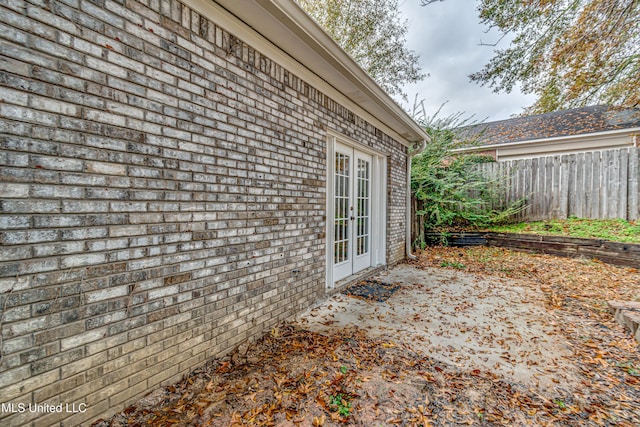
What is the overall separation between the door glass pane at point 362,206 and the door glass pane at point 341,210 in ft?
1.27

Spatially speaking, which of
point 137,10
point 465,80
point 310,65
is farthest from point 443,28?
point 137,10

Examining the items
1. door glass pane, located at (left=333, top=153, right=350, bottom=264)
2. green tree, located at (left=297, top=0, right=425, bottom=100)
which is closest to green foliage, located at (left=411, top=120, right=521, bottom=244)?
door glass pane, located at (left=333, top=153, right=350, bottom=264)

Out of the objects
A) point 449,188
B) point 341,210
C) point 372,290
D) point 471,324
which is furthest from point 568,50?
point 372,290

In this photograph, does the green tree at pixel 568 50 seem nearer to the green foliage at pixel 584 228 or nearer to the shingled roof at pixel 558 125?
the green foliage at pixel 584 228

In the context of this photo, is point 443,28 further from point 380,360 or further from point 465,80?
point 380,360

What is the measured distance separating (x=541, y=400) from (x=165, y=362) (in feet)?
8.68

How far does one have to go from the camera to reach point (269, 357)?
7.72ft

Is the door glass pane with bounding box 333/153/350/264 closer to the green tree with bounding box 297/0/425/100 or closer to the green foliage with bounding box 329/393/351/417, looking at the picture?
the green foliage with bounding box 329/393/351/417

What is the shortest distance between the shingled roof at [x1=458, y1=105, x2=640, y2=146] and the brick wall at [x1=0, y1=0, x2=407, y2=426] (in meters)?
9.53

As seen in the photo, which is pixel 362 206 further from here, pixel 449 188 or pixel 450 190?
pixel 450 190

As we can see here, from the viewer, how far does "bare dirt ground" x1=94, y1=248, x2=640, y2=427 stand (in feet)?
5.64

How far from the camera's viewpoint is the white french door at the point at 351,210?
4.20m

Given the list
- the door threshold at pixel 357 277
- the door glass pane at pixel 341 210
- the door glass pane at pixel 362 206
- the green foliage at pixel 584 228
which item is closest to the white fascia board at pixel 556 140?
the green foliage at pixel 584 228

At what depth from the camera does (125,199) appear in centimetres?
168
